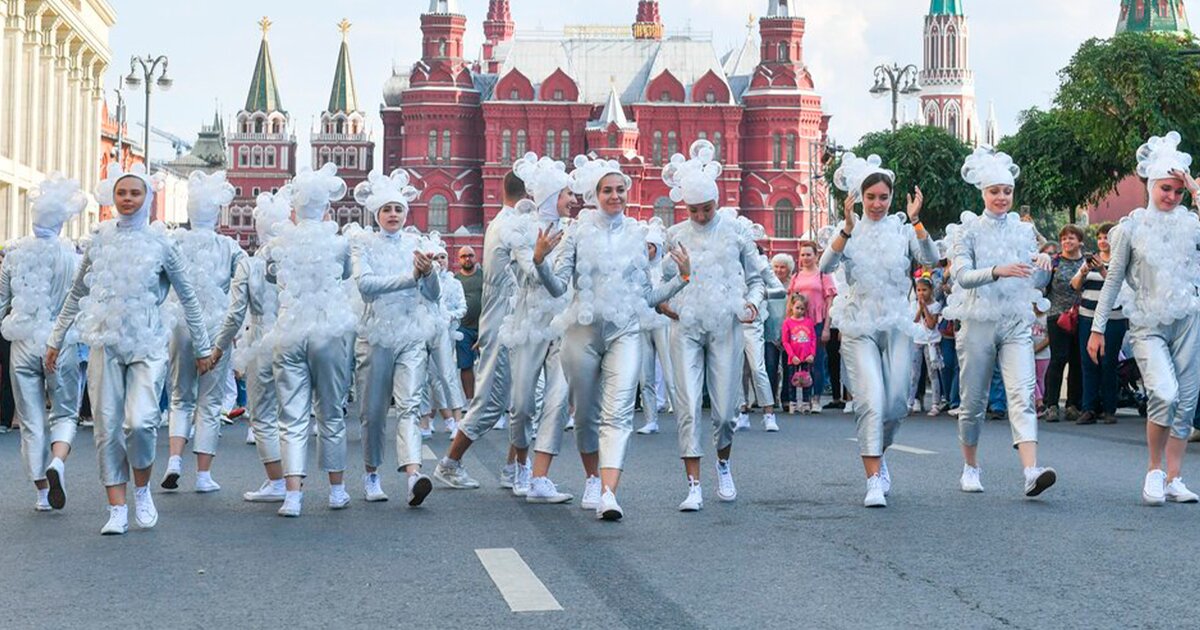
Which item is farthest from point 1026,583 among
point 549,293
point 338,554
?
point 549,293

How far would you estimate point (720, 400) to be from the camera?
11.0 m

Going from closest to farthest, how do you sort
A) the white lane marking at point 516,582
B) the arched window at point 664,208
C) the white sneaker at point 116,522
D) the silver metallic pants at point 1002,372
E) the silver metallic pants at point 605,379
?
the white lane marking at point 516,582 < the white sneaker at point 116,522 < the silver metallic pants at point 605,379 < the silver metallic pants at point 1002,372 < the arched window at point 664,208

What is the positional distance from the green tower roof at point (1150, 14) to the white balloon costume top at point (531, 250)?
161m

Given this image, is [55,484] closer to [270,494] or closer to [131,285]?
[270,494]

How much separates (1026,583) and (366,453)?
15.2 feet

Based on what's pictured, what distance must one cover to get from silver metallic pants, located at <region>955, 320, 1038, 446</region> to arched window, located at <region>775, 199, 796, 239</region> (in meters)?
116

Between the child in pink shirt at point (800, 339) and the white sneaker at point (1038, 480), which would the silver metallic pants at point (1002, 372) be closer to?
the white sneaker at point (1038, 480)

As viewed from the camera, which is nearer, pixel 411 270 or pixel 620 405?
pixel 620 405

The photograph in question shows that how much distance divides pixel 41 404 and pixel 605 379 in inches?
132

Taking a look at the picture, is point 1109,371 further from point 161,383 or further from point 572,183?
point 161,383

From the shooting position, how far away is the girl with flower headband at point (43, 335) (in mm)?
11148

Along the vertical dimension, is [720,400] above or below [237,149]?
below

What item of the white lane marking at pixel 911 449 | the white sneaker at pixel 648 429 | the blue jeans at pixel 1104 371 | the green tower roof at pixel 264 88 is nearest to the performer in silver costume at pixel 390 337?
the white lane marking at pixel 911 449

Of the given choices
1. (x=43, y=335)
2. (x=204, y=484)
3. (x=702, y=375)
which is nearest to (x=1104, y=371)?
(x=702, y=375)
